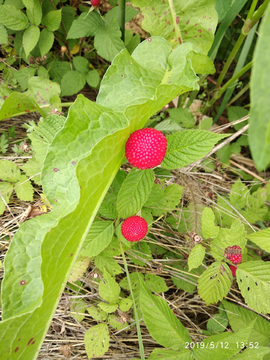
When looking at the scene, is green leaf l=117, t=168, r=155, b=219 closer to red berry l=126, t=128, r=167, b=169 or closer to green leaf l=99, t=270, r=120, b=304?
red berry l=126, t=128, r=167, b=169

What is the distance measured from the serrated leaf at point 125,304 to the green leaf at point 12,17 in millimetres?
1961

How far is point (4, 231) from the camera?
1688mm

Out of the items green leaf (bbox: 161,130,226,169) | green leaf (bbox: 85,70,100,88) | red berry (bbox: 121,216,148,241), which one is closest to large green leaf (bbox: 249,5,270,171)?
green leaf (bbox: 161,130,226,169)

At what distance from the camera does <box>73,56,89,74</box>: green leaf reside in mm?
1956

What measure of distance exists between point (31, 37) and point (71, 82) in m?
0.39

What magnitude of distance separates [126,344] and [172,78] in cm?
168

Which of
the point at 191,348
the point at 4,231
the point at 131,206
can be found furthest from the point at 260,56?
the point at 4,231

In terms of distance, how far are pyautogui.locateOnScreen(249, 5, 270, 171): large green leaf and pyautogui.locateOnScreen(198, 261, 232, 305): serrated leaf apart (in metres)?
1.11

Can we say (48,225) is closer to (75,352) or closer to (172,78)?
(172,78)

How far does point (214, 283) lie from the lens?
1340mm

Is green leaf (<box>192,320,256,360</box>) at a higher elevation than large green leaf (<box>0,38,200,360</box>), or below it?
below

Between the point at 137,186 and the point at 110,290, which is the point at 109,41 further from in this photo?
the point at 110,290

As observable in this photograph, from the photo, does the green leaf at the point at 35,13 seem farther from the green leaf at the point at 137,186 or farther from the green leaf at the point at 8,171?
the green leaf at the point at 137,186

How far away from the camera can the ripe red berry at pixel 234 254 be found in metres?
1.34
